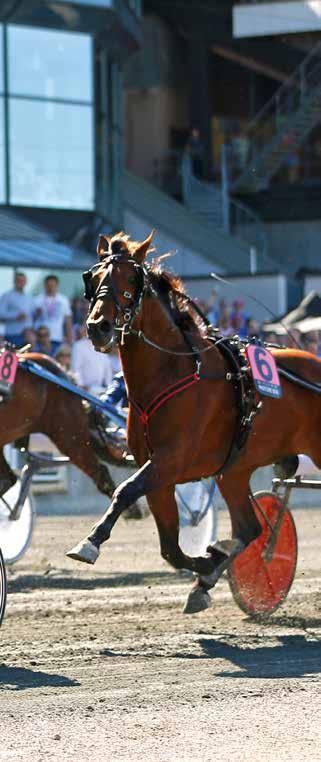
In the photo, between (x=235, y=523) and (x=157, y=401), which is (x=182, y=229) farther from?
(x=157, y=401)

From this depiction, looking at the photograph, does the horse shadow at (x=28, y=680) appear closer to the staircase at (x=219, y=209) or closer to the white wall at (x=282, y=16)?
the white wall at (x=282, y=16)

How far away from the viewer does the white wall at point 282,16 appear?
23.8m

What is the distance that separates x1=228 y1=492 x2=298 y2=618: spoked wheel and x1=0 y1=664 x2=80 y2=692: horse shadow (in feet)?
6.13

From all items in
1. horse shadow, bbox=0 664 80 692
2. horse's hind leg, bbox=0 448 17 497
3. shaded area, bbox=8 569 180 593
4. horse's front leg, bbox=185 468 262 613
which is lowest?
shaded area, bbox=8 569 180 593

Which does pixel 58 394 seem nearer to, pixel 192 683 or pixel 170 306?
pixel 170 306

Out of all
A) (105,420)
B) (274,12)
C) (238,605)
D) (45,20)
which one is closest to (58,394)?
(105,420)

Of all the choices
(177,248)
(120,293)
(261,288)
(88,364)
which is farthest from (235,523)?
(177,248)

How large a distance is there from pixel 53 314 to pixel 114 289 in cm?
758

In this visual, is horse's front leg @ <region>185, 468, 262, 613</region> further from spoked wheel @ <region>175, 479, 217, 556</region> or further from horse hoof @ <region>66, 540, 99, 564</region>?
spoked wheel @ <region>175, 479, 217, 556</region>

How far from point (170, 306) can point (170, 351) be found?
0.97ft

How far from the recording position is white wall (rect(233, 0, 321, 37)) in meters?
23.8

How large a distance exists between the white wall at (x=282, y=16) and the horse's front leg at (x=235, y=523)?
54.2 feet

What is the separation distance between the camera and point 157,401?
7191 millimetres

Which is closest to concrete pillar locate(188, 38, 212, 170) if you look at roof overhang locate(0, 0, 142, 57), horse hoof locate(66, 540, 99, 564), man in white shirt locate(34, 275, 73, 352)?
roof overhang locate(0, 0, 142, 57)
